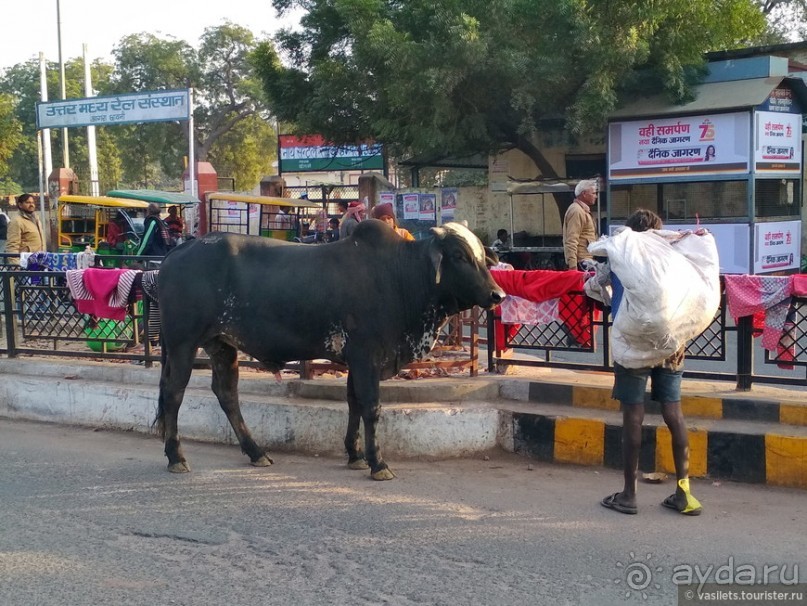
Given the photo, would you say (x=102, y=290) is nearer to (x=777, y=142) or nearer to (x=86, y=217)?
(x=777, y=142)

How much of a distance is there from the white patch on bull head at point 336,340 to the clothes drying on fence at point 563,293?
A: 5.21ft

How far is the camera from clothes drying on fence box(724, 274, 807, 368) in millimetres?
5879

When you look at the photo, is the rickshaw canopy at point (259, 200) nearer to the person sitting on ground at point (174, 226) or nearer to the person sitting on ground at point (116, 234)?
the person sitting on ground at point (174, 226)

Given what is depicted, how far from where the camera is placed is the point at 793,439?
5398 mm

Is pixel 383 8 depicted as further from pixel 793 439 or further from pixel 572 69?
pixel 793 439

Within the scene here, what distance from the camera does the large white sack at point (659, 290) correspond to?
4.72 metres

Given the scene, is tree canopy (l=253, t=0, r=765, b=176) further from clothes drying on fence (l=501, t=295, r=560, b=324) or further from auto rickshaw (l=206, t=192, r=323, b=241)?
clothes drying on fence (l=501, t=295, r=560, b=324)

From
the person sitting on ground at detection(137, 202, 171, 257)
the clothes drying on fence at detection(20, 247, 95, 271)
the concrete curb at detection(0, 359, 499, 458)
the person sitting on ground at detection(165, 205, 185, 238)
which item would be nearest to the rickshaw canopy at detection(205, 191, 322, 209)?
the person sitting on ground at detection(165, 205, 185, 238)

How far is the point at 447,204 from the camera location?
20.5m

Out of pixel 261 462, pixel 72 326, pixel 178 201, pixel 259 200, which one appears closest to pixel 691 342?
pixel 261 462

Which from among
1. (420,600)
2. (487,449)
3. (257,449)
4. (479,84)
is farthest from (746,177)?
(420,600)

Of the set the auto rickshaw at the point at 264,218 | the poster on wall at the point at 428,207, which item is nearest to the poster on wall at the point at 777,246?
the poster on wall at the point at 428,207

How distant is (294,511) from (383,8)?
47.7 feet

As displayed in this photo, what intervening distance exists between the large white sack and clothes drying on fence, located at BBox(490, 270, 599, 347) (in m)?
1.54
